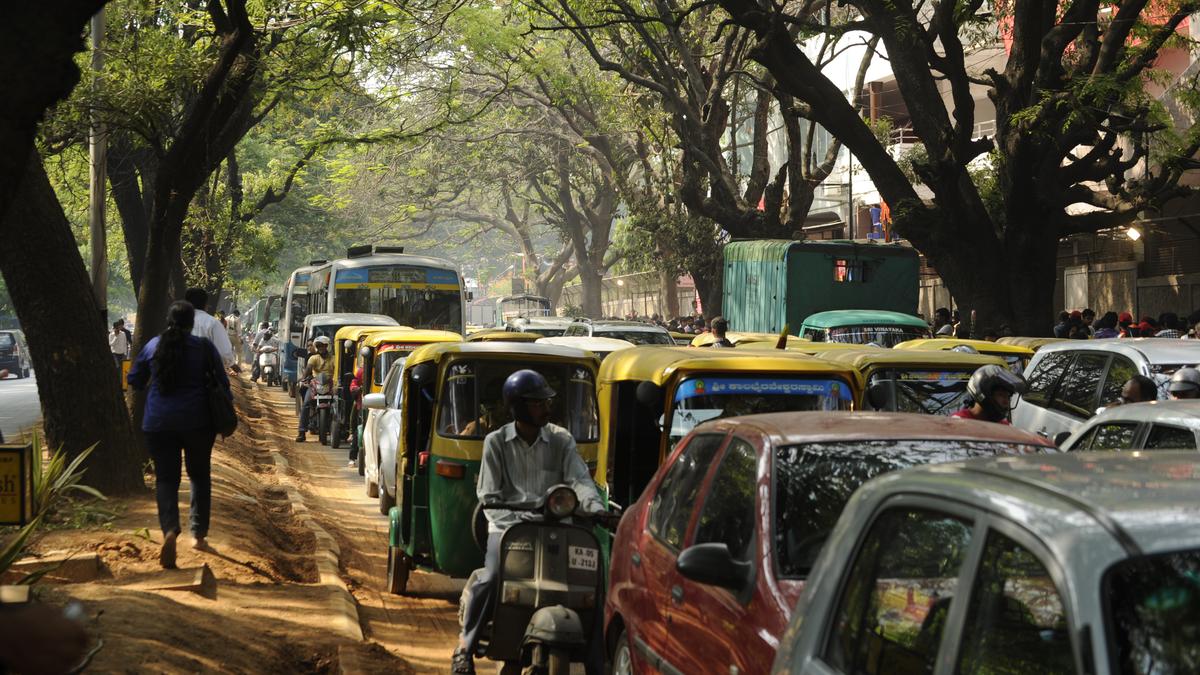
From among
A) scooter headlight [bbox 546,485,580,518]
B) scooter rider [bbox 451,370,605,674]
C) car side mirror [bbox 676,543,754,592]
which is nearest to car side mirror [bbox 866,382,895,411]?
scooter rider [bbox 451,370,605,674]

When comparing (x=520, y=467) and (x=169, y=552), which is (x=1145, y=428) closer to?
(x=520, y=467)

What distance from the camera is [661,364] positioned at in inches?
336

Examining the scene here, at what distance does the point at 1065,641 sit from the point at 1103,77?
16.9 meters

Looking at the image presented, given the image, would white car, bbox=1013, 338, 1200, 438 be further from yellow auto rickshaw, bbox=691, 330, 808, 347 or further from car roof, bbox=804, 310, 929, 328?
car roof, bbox=804, 310, 929, 328

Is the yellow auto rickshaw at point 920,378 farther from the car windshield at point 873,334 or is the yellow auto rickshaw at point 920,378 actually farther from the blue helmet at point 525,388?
the car windshield at point 873,334

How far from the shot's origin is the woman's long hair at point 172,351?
9750 millimetres

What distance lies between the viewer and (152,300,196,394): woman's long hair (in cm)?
975

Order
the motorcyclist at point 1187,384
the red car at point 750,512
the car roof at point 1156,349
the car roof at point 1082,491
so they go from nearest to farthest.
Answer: the car roof at point 1082,491 → the red car at point 750,512 → the motorcyclist at point 1187,384 → the car roof at point 1156,349

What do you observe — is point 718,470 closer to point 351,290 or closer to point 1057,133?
point 1057,133

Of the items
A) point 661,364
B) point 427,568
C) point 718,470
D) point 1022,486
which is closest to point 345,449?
point 427,568

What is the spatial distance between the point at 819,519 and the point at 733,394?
3.14 m

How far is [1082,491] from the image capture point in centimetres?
300

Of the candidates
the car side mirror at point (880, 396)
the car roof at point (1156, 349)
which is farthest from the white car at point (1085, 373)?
the car side mirror at point (880, 396)

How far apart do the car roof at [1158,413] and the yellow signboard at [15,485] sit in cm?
575
